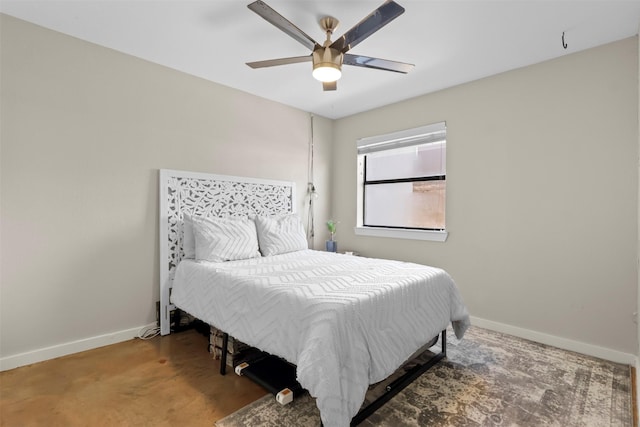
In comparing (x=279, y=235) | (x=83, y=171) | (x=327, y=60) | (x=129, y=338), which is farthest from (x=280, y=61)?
(x=129, y=338)

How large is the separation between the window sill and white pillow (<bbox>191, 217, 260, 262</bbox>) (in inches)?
61.6

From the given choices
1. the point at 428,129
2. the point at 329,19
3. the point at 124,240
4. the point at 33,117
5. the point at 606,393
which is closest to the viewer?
the point at 606,393

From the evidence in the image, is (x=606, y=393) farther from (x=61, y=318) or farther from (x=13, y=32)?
(x=13, y=32)

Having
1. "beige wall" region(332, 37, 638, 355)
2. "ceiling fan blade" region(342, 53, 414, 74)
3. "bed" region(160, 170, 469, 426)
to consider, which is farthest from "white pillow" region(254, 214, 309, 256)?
"ceiling fan blade" region(342, 53, 414, 74)

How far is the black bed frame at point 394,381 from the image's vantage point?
164 cm

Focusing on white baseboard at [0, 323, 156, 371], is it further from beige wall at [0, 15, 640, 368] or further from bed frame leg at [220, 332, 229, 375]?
bed frame leg at [220, 332, 229, 375]

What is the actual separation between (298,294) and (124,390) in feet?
4.14

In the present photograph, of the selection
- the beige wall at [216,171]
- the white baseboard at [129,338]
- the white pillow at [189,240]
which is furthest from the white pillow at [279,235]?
the white baseboard at [129,338]

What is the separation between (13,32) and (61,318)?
2.03 metres

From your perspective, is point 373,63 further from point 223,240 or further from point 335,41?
point 223,240

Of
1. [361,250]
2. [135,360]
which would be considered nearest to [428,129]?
[361,250]

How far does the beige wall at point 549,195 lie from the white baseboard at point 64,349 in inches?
117

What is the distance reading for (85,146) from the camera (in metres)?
2.41

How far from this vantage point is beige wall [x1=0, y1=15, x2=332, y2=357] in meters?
2.14
